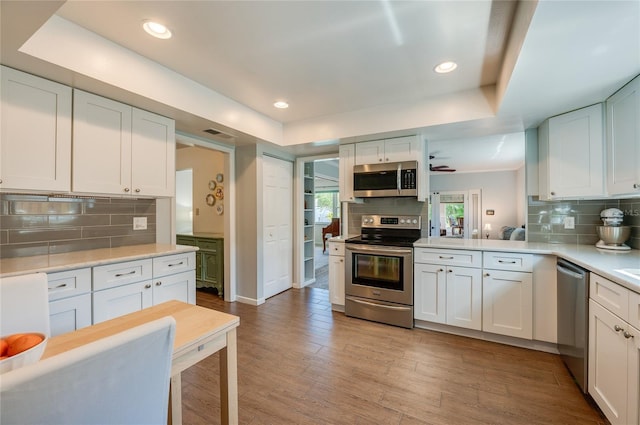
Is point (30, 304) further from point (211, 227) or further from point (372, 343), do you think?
point (211, 227)

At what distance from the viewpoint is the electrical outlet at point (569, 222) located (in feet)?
8.96

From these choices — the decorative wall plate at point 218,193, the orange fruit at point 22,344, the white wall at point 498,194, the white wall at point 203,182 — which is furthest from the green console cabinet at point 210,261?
the white wall at point 498,194

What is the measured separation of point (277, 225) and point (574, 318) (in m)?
3.28

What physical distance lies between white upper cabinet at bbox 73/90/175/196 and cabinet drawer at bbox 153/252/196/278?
612mm

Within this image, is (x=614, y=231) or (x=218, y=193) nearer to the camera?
(x=614, y=231)

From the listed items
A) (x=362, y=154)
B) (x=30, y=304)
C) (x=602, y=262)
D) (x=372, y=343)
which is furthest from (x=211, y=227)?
(x=602, y=262)

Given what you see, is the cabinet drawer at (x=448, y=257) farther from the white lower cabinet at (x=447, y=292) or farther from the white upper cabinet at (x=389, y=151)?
the white upper cabinet at (x=389, y=151)

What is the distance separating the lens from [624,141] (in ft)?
A: 6.59

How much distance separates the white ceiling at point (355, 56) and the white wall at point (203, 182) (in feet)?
5.44

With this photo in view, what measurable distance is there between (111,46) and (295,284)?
3598mm

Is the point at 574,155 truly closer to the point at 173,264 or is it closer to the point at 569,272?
the point at 569,272

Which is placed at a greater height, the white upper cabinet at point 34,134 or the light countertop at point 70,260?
the white upper cabinet at point 34,134

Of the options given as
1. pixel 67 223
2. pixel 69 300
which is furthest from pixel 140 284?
pixel 67 223

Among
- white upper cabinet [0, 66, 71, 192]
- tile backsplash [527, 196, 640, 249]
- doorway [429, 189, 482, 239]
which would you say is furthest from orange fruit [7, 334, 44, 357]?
doorway [429, 189, 482, 239]
